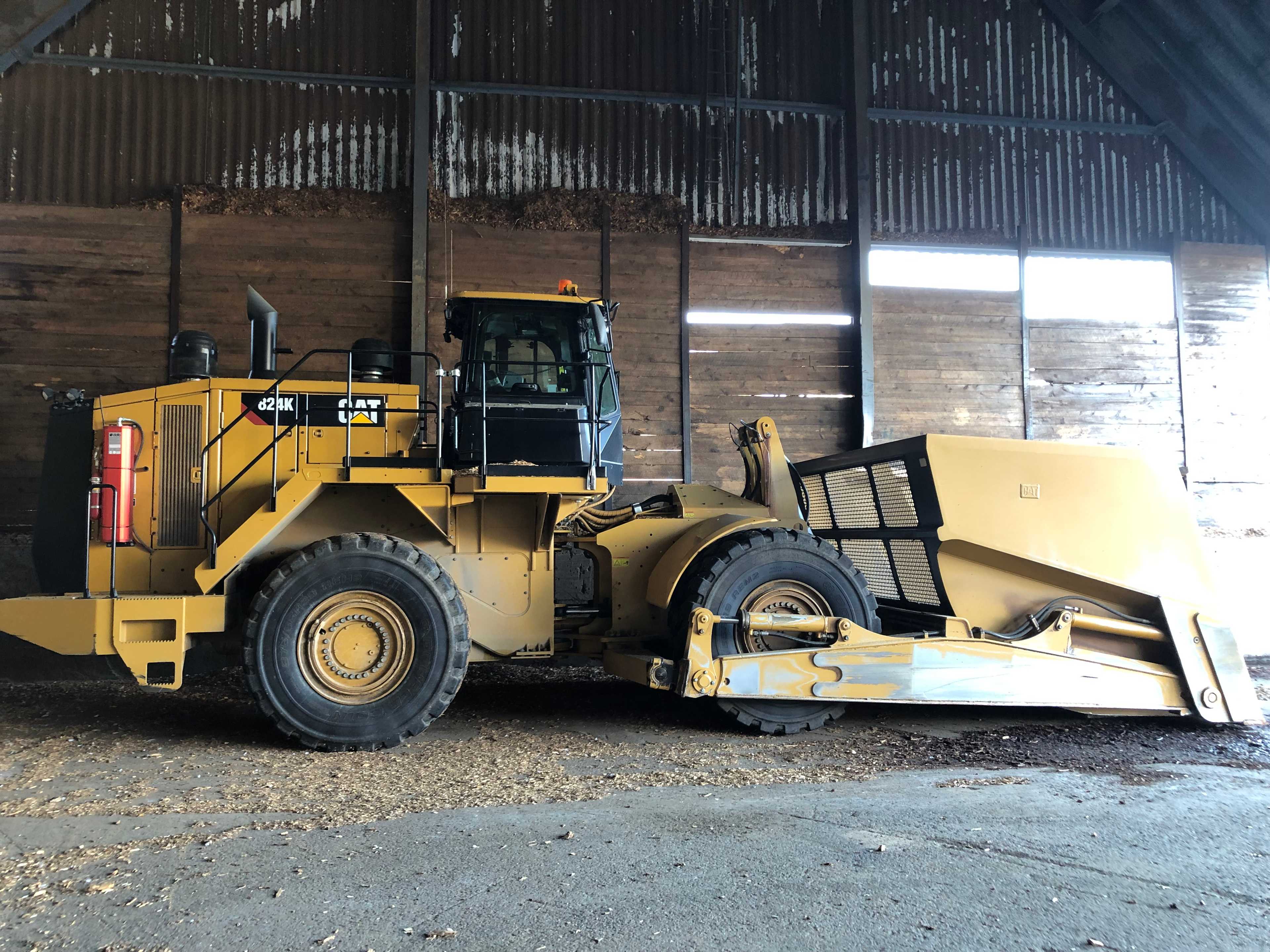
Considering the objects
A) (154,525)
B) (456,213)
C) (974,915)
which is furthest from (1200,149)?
(154,525)

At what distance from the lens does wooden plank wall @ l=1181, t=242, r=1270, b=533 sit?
35.0 feet

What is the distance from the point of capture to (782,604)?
5.80 meters

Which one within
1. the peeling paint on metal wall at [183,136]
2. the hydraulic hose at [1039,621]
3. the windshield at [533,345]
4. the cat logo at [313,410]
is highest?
the peeling paint on metal wall at [183,136]

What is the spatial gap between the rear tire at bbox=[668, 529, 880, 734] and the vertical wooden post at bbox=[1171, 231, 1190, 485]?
7.20 meters

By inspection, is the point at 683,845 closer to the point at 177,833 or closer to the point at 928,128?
the point at 177,833

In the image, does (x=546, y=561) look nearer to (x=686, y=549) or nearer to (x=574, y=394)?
(x=686, y=549)

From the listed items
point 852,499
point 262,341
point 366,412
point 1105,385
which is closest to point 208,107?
point 262,341

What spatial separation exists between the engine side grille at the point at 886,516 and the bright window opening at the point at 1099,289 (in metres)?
5.41

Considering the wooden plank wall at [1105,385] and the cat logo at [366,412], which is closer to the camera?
the cat logo at [366,412]

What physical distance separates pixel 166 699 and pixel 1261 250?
13651mm

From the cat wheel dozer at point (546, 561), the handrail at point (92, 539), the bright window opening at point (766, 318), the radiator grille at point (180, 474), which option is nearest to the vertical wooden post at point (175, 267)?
the cat wheel dozer at point (546, 561)

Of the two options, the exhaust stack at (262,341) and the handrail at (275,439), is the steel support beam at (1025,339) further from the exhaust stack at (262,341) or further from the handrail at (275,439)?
the exhaust stack at (262,341)

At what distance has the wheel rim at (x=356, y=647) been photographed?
528 centimetres

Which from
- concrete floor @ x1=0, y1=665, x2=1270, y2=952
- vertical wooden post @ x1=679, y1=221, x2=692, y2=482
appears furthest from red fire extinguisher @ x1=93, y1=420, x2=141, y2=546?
vertical wooden post @ x1=679, y1=221, x2=692, y2=482
